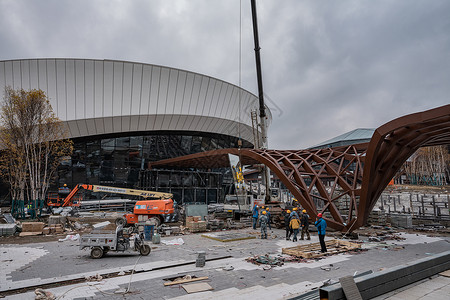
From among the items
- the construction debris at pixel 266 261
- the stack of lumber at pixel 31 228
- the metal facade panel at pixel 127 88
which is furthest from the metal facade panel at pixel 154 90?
the construction debris at pixel 266 261

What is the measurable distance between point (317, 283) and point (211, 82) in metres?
31.4

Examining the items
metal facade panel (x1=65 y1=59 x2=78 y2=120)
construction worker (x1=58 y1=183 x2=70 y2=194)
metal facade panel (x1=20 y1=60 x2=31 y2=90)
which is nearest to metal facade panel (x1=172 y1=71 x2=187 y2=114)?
metal facade panel (x1=65 y1=59 x2=78 y2=120)

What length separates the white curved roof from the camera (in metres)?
28.1

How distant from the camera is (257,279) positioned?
784cm

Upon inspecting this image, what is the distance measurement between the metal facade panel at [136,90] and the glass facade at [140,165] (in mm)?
4286

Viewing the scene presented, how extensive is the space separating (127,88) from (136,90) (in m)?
1.01

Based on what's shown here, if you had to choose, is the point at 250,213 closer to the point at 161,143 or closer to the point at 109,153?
the point at 161,143

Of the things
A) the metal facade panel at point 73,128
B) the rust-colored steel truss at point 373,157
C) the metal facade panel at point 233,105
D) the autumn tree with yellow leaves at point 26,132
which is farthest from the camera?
the metal facade panel at point 233,105

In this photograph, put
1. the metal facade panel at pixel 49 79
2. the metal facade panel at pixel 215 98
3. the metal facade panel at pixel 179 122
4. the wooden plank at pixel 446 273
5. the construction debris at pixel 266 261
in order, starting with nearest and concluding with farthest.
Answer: the wooden plank at pixel 446 273
the construction debris at pixel 266 261
the metal facade panel at pixel 49 79
the metal facade panel at pixel 179 122
the metal facade panel at pixel 215 98

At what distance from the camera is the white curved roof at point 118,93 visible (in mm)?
28125

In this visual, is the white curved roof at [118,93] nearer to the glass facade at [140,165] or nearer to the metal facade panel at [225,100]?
the metal facade panel at [225,100]

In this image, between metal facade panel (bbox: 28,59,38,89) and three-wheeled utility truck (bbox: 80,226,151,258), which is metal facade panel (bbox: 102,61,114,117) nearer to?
metal facade panel (bbox: 28,59,38,89)

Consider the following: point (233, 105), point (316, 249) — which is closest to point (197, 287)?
point (316, 249)

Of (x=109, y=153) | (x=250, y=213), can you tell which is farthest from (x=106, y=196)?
(x=250, y=213)
